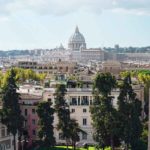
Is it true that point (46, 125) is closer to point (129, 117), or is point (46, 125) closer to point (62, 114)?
point (62, 114)

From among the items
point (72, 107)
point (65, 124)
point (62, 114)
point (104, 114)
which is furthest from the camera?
point (72, 107)

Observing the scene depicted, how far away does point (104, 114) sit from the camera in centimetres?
6122

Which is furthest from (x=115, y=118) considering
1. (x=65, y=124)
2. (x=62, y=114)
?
(x=62, y=114)

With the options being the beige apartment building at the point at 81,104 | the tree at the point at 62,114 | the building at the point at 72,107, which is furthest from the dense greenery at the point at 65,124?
the beige apartment building at the point at 81,104

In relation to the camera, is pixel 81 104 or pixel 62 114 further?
pixel 81 104

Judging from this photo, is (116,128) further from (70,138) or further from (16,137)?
(16,137)

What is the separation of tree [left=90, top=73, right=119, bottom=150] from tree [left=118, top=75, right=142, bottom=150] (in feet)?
2.79

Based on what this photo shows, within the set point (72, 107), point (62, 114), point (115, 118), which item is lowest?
point (72, 107)

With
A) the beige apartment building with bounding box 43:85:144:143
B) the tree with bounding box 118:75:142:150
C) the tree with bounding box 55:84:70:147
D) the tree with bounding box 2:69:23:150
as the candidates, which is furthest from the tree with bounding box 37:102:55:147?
the beige apartment building with bounding box 43:85:144:143

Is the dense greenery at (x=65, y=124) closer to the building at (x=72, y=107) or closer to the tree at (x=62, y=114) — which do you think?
the tree at (x=62, y=114)

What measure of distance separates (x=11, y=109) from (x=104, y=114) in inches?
388

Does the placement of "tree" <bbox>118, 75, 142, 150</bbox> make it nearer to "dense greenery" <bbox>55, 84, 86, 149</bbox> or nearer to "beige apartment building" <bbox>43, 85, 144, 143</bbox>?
"dense greenery" <bbox>55, 84, 86, 149</bbox>

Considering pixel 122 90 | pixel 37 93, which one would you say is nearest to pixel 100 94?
pixel 122 90

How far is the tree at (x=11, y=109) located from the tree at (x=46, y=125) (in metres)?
2.63
